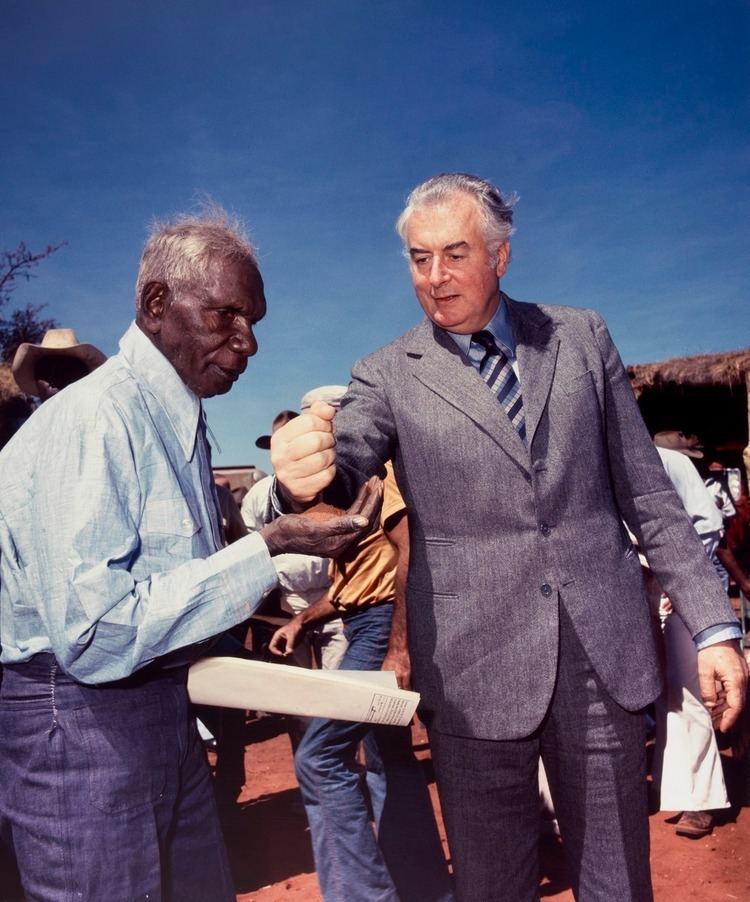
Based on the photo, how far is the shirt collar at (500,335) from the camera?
6.79ft

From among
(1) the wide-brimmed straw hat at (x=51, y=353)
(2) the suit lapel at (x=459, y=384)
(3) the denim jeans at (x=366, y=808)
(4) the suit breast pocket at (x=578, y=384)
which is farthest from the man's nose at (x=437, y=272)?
(1) the wide-brimmed straw hat at (x=51, y=353)

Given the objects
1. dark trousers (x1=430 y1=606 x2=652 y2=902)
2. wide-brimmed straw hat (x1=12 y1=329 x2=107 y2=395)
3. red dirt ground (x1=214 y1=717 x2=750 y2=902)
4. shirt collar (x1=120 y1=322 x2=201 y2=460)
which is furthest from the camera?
wide-brimmed straw hat (x1=12 y1=329 x2=107 y2=395)

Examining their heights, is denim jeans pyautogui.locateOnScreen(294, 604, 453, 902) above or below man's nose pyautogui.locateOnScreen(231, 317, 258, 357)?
below

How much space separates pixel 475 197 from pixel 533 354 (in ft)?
1.47

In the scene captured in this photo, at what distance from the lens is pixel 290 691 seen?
1.43 meters

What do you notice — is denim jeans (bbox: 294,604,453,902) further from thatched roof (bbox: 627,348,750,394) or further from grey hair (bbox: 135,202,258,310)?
thatched roof (bbox: 627,348,750,394)

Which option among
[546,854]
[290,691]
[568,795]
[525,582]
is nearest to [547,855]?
[546,854]

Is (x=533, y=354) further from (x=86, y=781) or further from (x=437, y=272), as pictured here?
(x=86, y=781)

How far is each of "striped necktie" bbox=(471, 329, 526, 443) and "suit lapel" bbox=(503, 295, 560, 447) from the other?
5cm

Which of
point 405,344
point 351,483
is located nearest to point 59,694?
point 351,483

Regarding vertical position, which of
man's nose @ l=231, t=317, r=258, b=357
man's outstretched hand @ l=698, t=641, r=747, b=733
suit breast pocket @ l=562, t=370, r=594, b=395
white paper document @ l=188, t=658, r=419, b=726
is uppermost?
man's nose @ l=231, t=317, r=258, b=357

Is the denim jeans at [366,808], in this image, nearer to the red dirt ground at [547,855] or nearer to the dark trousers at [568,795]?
the red dirt ground at [547,855]

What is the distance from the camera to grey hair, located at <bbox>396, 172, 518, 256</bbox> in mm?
2016

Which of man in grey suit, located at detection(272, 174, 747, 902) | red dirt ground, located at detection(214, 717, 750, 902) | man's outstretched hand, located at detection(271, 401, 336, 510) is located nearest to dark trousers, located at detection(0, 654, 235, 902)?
man's outstretched hand, located at detection(271, 401, 336, 510)
